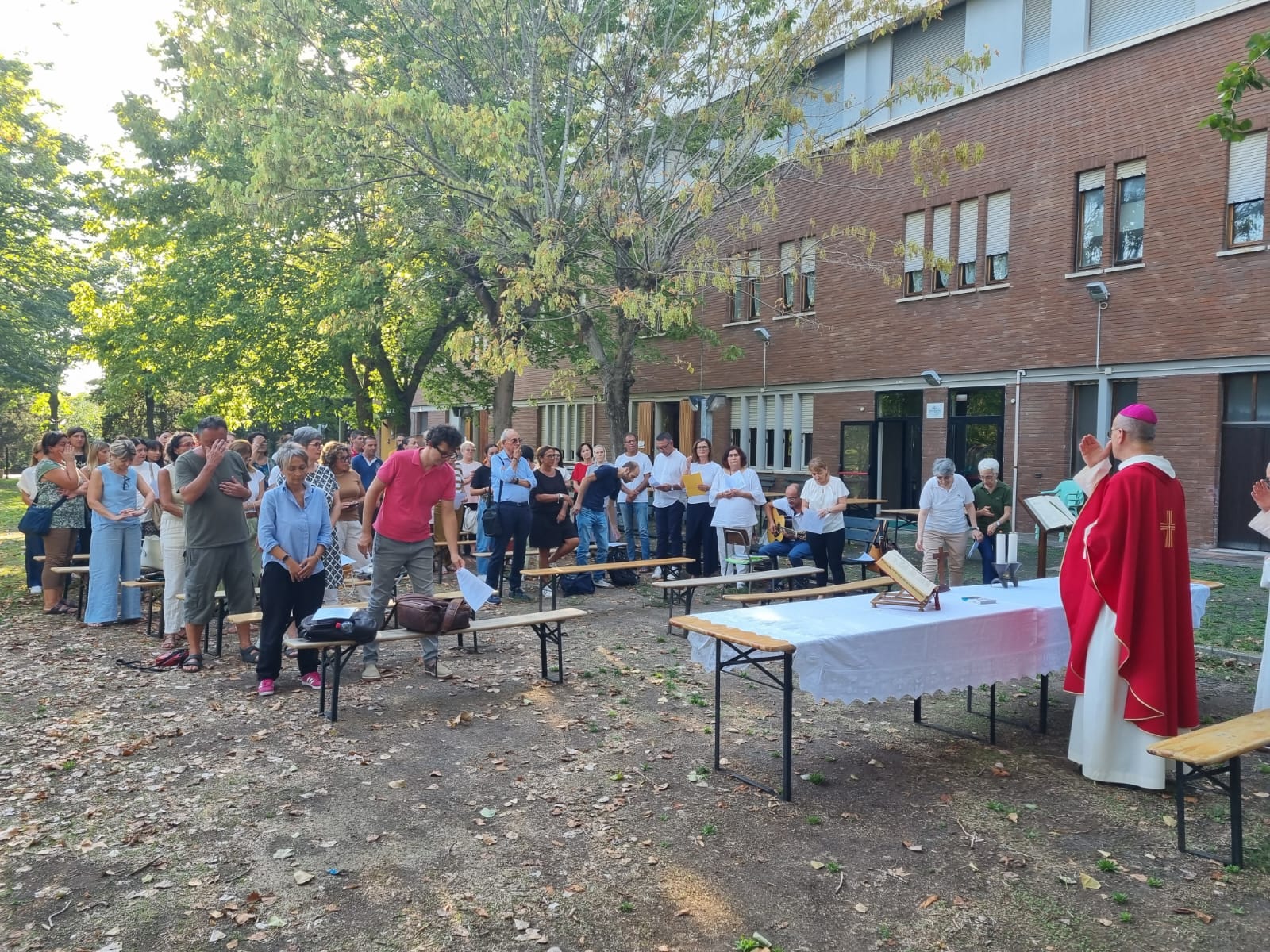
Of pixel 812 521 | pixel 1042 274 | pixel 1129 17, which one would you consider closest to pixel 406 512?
pixel 812 521

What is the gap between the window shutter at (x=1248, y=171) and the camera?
1506 cm

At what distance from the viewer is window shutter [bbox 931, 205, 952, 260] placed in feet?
65.7

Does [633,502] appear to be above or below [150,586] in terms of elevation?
above

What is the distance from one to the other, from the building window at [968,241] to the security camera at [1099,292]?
278cm

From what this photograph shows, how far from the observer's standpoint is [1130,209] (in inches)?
669

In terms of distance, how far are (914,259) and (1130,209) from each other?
14.9 ft

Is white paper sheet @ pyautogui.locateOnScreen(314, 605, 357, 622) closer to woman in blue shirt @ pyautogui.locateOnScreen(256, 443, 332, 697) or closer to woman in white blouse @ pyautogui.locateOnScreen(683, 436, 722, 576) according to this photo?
woman in blue shirt @ pyautogui.locateOnScreen(256, 443, 332, 697)

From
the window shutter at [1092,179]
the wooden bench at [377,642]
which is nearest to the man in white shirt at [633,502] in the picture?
the wooden bench at [377,642]

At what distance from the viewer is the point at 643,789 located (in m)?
5.38

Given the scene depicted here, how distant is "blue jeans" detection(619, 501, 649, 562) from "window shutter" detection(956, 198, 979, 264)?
9.87 meters

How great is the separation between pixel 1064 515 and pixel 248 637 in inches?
260

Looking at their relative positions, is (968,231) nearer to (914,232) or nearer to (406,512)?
(914,232)

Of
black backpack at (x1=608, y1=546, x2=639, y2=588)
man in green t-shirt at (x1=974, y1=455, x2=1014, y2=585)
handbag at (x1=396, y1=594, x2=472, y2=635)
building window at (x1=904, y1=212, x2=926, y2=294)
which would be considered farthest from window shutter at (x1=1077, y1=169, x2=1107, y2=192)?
handbag at (x1=396, y1=594, x2=472, y2=635)

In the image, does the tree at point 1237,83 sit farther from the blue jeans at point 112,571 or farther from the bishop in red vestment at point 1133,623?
the blue jeans at point 112,571
